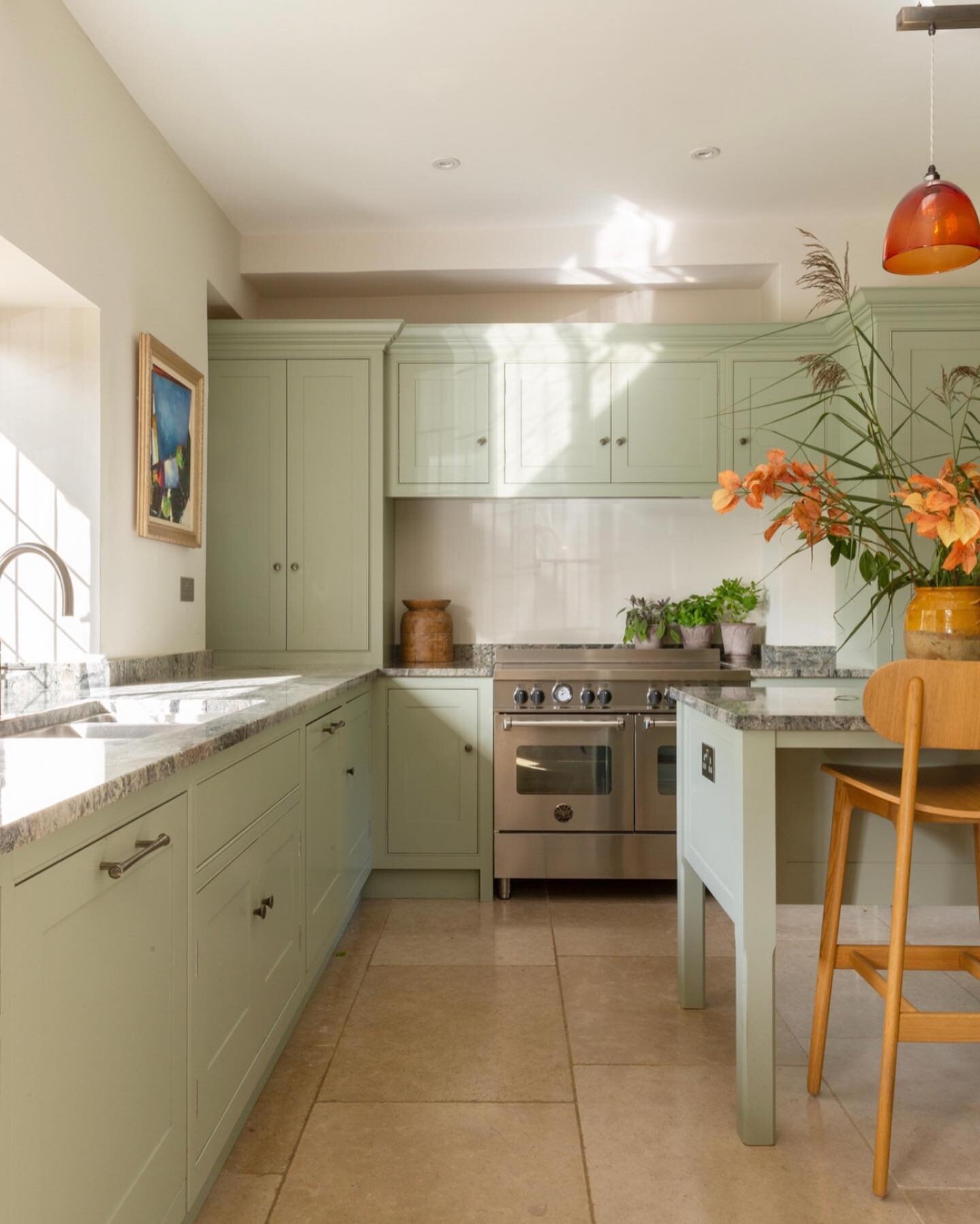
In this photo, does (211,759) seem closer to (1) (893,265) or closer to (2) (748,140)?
(1) (893,265)

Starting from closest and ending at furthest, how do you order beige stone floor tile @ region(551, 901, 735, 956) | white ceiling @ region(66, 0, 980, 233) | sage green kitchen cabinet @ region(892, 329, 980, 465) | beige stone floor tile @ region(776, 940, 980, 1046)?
beige stone floor tile @ region(776, 940, 980, 1046) → white ceiling @ region(66, 0, 980, 233) → beige stone floor tile @ region(551, 901, 735, 956) → sage green kitchen cabinet @ region(892, 329, 980, 465)

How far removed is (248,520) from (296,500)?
8.6 inches

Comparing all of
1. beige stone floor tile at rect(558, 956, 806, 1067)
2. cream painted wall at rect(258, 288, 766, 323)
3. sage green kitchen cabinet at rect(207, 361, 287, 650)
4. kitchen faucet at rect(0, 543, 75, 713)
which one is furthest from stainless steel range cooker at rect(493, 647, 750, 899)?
kitchen faucet at rect(0, 543, 75, 713)

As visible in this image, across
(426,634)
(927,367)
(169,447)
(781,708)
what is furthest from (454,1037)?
(927,367)

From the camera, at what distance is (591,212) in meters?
3.73

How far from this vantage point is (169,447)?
3.10 metres

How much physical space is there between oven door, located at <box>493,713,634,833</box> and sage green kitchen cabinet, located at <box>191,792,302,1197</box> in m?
1.38

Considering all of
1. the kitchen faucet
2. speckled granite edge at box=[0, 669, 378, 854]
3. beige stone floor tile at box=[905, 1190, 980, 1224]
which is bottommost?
beige stone floor tile at box=[905, 1190, 980, 1224]

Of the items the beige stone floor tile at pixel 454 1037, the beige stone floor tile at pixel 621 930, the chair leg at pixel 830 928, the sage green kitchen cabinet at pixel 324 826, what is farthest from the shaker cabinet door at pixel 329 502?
the chair leg at pixel 830 928

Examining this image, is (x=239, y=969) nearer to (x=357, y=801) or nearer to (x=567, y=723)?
(x=357, y=801)

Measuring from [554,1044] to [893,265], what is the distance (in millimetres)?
2051

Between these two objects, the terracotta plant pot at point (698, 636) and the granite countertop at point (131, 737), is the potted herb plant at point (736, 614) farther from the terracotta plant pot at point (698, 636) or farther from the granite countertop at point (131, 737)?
the granite countertop at point (131, 737)

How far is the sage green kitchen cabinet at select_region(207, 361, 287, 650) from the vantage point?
12.5ft

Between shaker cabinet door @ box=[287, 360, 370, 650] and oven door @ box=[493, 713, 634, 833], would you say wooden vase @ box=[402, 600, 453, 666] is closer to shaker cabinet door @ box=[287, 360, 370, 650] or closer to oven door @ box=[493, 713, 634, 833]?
shaker cabinet door @ box=[287, 360, 370, 650]
